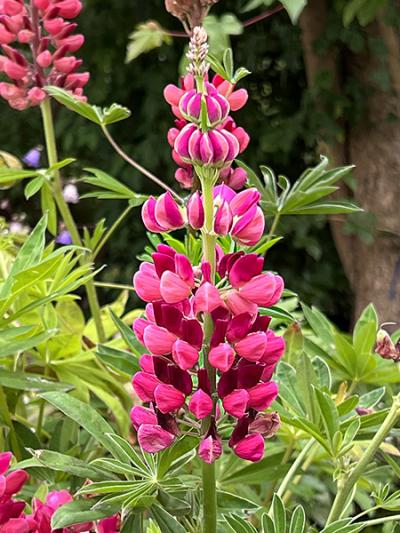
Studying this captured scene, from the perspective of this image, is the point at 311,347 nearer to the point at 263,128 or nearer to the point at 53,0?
the point at 53,0

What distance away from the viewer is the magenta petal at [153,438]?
0.43 m

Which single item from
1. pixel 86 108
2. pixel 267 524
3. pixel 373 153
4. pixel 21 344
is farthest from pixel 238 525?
pixel 373 153

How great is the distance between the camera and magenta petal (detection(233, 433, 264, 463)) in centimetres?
43

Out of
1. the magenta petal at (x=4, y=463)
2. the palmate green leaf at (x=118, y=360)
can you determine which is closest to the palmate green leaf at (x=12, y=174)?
the palmate green leaf at (x=118, y=360)

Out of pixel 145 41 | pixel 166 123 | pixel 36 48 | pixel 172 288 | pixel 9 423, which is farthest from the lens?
pixel 166 123

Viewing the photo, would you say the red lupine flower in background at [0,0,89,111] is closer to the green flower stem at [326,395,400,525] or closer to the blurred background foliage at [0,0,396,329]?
the green flower stem at [326,395,400,525]

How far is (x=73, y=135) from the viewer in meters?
2.04

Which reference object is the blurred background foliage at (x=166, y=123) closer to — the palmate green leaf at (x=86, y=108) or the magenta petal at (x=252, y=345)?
the palmate green leaf at (x=86, y=108)

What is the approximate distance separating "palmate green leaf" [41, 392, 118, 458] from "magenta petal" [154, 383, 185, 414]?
0.19 feet

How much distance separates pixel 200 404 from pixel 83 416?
3.8 inches

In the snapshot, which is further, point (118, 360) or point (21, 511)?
point (118, 360)

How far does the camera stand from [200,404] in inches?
16.0

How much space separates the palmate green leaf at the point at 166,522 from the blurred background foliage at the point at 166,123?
4.70 feet

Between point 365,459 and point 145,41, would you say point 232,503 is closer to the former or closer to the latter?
point 365,459
